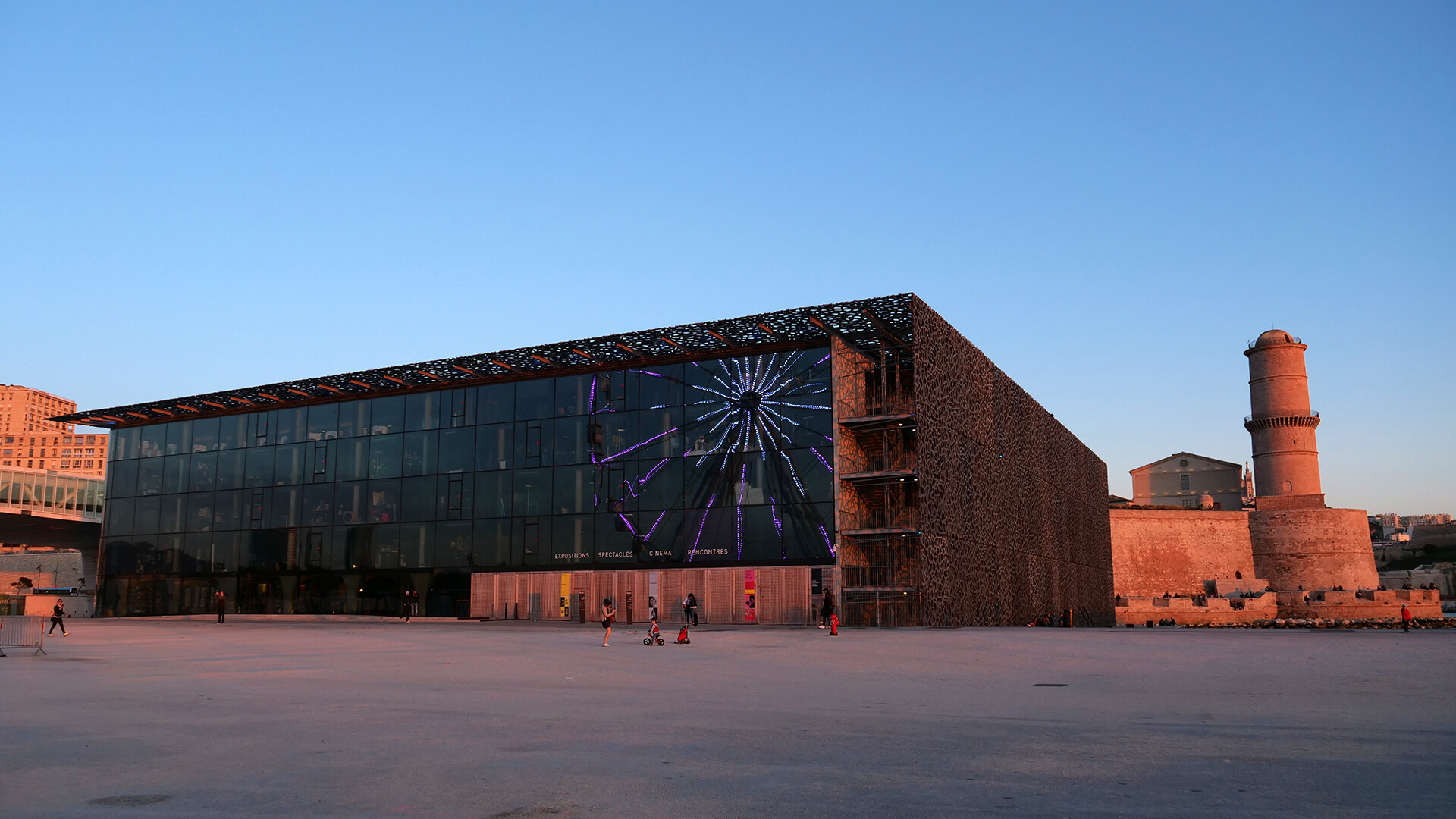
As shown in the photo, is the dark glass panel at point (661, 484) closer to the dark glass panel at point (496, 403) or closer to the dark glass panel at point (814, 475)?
the dark glass panel at point (814, 475)

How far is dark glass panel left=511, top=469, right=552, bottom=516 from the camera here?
1971 inches

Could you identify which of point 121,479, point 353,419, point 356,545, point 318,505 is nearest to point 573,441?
point 356,545

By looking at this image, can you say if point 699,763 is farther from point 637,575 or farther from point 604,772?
point 637,575

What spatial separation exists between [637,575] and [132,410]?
3447cm

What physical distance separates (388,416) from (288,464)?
7263mm

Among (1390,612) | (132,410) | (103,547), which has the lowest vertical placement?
(1390,612)

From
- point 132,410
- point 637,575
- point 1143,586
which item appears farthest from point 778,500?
point 1143,586

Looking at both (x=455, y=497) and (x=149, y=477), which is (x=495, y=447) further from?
(x=149, y=477)

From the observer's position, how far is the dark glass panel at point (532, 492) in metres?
50.1

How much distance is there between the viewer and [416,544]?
52.8m

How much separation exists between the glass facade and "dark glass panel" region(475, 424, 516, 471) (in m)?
0.08

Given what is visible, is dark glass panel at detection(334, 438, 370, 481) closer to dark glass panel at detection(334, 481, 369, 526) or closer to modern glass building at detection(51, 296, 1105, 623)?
modern glass building at detection(51, 296, 1105, 623)

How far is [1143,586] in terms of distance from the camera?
291ft

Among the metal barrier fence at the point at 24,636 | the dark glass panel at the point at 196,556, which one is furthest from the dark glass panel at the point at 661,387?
the dark glass panel at the point at 196,556
